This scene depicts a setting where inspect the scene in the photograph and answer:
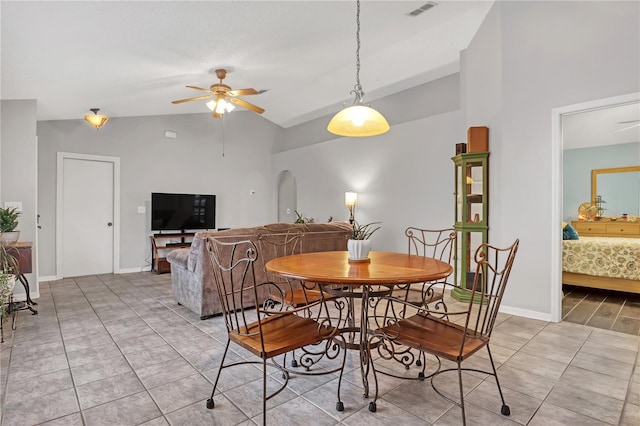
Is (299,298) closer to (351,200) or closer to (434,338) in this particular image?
(434,338)

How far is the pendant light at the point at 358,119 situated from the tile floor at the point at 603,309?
8.97ft

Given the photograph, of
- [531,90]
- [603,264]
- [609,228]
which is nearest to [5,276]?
[531,90]

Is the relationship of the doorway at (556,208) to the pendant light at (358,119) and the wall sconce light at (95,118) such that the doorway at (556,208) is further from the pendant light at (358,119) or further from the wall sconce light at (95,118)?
the wall sconce light at (95,118)

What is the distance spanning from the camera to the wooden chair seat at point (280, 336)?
167 centimetres

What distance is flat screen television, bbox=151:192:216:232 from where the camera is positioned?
20.0ft

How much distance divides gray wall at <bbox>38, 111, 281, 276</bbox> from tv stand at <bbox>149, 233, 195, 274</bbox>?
234 millimetres

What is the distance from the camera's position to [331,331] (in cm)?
191

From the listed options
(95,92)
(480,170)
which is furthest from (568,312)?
(95,92)

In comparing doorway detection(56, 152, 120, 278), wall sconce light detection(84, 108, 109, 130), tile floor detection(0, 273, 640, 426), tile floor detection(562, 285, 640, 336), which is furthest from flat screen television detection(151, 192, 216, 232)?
tile floor detection(562, 285, 640, 336)

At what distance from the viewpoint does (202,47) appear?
11.3 ft

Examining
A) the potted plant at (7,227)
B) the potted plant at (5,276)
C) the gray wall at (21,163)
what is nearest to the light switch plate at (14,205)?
the gray wall at (21,163)

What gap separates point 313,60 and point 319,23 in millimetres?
1088

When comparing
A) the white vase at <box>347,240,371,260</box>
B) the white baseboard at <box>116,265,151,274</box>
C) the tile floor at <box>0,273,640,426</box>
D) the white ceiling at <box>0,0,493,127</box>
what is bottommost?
the tile floor at <box>0,273,640,426</box>

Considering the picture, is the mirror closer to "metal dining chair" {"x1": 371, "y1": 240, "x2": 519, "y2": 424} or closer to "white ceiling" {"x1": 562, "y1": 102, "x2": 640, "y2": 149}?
"white ceiling" {"x1": 562, "y1": 102, "x2": 640, "y2": 149}
